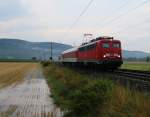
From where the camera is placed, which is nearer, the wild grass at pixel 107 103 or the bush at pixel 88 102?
the wild grass at pixel 107 103

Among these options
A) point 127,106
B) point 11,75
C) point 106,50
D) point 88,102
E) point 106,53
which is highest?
point 106,50

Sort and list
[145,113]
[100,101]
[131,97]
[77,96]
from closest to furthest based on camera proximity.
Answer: [145,113] < [131,97] < [100,101] < [77,96]

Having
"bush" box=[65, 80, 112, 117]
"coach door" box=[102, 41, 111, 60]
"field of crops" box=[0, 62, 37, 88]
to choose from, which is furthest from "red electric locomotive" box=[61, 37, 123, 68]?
"bush" box=[65, 80, 112, 117]

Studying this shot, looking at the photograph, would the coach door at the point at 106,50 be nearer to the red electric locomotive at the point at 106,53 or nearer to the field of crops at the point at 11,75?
the red electric locomotive at the point at 106,53

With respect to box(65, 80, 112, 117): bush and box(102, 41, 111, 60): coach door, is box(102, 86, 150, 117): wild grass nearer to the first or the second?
box(65, 80, 112, 117): bush

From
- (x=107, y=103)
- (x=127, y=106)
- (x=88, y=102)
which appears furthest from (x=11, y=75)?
(x=127, y=106)

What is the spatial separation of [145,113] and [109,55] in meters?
26.4

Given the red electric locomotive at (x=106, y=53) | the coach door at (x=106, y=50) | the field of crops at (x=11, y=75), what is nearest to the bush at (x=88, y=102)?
the field of crops at (x=11, y=75)

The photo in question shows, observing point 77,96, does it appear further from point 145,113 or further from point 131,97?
point 145,113

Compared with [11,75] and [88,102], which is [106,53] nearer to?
[11,75]

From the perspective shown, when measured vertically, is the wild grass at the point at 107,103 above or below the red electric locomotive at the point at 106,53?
below

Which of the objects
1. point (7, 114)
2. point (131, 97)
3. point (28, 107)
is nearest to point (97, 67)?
point (28, 107)

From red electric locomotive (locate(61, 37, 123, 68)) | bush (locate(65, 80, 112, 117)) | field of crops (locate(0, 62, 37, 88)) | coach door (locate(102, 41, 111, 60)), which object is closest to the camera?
bush (locate(65, 80, 112, 117))

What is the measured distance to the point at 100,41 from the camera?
36.7 metres
